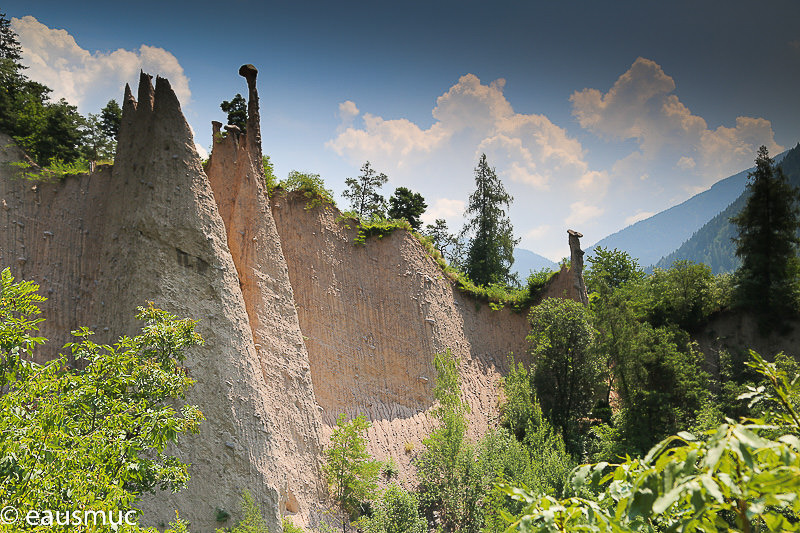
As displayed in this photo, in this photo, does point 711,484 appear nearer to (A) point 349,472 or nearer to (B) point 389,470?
(A) point 349,472

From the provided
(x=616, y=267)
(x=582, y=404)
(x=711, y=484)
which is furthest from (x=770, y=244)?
(x=711, y=484)

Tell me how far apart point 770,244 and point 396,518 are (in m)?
18.8

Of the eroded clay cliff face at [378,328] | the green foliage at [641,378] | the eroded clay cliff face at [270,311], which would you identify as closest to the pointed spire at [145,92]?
the eroded clay cliff face at [270,311]

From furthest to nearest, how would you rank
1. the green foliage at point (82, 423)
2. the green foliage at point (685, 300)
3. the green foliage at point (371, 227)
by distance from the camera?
the green foliage at point (685, 300) → the green foliage at point (371, 227) → the green foliage at point (82, 423)

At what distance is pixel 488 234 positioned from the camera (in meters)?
29.1

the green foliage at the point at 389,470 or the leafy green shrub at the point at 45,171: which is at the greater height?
the leafy green shrub at the point at 45,171

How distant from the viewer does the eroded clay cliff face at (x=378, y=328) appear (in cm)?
1552

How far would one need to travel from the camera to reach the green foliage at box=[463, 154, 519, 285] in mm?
28711

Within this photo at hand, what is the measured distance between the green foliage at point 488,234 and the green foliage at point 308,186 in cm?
1460

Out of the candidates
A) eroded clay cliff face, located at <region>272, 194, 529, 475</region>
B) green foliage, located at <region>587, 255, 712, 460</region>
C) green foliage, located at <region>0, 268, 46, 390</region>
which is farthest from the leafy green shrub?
green foliage, located at <region>587, 255, 712, 460</region>

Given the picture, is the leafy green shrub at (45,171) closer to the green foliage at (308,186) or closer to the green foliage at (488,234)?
the green foliage at (308,186)

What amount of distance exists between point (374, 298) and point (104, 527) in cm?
1333

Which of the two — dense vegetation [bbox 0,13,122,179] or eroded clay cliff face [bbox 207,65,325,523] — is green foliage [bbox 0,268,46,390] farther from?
dense vegetation [bbox 0,13,122,179]

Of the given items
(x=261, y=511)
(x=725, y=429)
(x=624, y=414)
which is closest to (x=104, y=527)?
(x=725, y=429)
